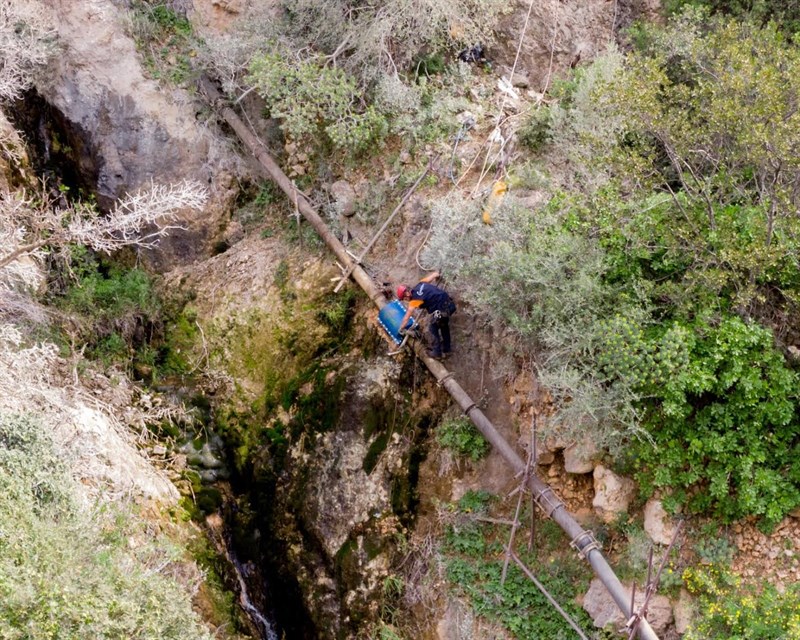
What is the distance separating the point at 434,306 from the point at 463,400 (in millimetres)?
1208

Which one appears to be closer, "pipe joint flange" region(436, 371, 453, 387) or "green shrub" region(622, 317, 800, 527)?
"green shrub" region(622, 317, 800, 527)

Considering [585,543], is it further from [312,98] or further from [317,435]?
[312,98]

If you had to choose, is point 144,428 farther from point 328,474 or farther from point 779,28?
point 779,28

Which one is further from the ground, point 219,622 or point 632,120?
point 632,120

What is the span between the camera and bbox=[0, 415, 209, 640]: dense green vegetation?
233 inches

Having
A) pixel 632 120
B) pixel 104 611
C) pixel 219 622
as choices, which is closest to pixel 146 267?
pixel 219 622

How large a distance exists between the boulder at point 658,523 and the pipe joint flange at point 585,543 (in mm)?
560

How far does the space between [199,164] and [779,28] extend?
876 centimetres

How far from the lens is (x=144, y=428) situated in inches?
372

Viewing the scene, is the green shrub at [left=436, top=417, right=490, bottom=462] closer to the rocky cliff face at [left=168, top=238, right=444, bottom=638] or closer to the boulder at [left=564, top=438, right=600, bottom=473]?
the rocky cliff face at [left=168, top=238, right=444, bottom=638]

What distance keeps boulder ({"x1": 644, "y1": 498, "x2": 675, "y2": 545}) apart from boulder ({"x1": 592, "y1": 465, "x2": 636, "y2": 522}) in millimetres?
273

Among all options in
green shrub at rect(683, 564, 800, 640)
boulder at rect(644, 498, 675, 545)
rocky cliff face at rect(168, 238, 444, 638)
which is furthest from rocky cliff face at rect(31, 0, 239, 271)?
green shrub at rect(683, 564, 800, 640)

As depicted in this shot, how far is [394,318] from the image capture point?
30.5ft

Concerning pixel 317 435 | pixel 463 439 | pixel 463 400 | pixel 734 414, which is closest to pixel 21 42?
pixel 317 435
